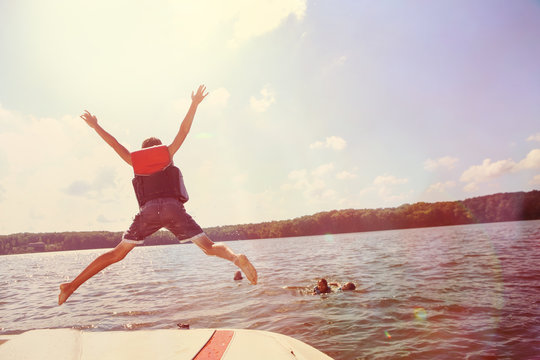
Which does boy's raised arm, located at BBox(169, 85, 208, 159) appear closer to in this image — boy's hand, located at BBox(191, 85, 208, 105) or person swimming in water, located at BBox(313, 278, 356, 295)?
boy's hand, located at BBox(191, 85, 208, 105)

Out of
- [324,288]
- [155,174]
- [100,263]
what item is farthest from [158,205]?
[324,288]

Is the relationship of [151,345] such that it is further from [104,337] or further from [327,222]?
[327,222]

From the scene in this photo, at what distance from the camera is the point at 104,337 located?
3838 millimetres

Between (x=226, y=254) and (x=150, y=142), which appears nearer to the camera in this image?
(x=226, y=254)

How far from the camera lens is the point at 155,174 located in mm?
4531

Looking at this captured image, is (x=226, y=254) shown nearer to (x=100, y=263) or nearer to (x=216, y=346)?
(x=216, y=346)

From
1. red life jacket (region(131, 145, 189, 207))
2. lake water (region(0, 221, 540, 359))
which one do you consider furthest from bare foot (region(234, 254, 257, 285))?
lake water (region(0, 221, 540, 359))

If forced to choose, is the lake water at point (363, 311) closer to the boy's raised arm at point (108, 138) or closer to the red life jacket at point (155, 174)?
the red life jacket at point (155, 174)

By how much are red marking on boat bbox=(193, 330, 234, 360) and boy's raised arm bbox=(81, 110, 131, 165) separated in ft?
8.59

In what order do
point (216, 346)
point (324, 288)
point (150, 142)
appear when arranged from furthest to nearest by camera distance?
1. point (324, 288)
2. point (150, 142)
3. point (216, 346)

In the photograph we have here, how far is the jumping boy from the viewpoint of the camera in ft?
14.5

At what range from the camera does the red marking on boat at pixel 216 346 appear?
3.12 meters

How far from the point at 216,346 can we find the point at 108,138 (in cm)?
319

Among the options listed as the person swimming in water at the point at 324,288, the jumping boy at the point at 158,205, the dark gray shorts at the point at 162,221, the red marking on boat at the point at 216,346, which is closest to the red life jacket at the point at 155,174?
the jumping boy at the point at 158,205
